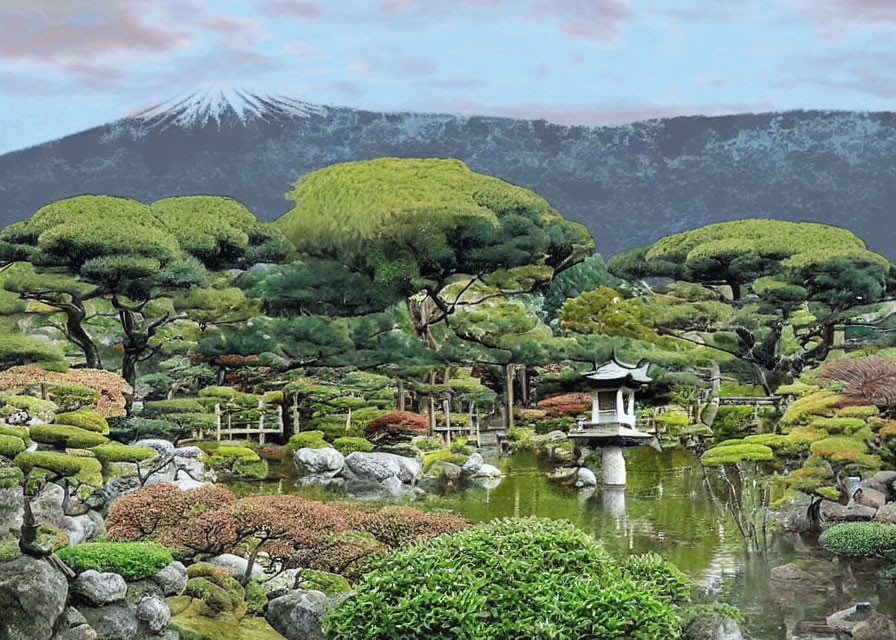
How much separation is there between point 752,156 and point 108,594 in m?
29.9

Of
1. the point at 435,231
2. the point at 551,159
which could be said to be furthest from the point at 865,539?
the point at 551,159

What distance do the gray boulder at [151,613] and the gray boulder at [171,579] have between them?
1.29 feet

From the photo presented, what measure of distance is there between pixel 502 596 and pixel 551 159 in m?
28.7

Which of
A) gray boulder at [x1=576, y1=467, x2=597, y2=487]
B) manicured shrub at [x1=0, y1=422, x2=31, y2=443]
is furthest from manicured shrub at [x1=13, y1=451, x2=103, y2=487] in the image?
gray boulder at [x1=576, y1=467, x2=597, y2=487]

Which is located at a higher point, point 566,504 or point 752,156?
point 752,156

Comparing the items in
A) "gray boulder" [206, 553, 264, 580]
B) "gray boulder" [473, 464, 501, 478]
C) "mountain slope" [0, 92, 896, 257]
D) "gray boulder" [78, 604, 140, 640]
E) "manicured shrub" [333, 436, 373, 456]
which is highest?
"mountain slope" [0, 92, 896, 257]

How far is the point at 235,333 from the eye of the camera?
57.4 ft

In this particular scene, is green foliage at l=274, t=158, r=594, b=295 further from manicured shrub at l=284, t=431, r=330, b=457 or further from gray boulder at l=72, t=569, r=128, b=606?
gray boulder at l=72, t=569, r=128, b=606

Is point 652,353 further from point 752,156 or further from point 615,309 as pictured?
point 752,156

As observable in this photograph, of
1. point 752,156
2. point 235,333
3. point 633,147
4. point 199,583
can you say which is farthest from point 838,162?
point 199,583

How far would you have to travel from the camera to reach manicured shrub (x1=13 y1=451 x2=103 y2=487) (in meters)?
8.51

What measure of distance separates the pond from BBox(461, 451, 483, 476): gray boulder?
1.53 feet

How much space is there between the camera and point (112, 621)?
652 centimetres

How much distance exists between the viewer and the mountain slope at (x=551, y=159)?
105 ft
